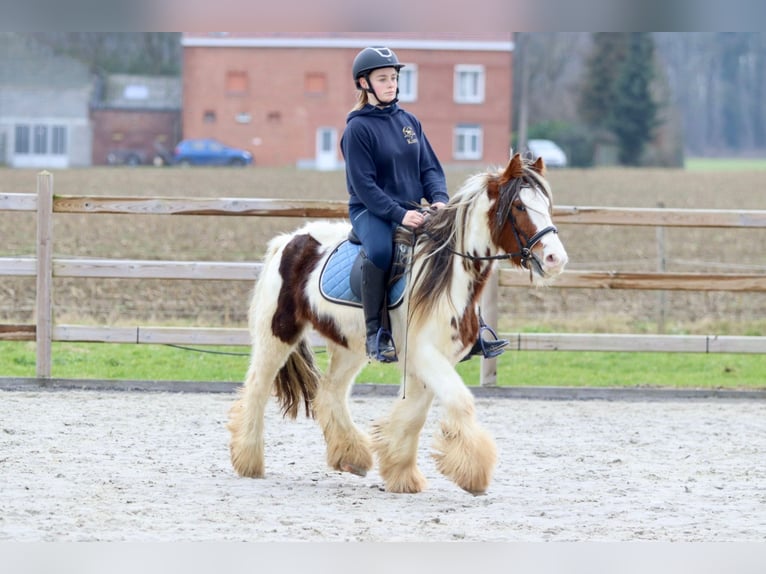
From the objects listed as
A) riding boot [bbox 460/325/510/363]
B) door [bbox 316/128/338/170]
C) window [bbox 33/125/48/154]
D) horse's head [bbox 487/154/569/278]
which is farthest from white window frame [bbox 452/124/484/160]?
horse's head [bbox 487/154/569/278]

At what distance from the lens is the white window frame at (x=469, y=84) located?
64625 mm

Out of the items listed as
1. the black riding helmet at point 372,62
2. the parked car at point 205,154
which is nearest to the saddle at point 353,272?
the black riding helmet at point 372,62

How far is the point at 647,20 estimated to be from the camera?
16.8ft

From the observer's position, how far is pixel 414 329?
627 centimetres

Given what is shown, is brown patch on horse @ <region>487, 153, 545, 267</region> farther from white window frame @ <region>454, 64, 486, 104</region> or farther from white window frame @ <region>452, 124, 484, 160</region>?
white window frame @ <region>452, 124, 484, 160</region>

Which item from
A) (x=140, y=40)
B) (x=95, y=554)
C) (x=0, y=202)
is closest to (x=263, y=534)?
(x=95, y=554)

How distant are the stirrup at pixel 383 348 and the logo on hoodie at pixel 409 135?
0.99m

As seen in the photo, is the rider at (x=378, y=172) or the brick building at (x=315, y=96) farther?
the brick building at (x=315, y=96)

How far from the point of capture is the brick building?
64000 millimetres

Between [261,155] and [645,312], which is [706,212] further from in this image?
[261,155]

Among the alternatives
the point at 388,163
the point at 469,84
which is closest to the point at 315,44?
the point at 469,84

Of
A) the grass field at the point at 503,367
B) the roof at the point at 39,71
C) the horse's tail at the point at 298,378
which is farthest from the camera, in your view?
the roof at the point at 39,71

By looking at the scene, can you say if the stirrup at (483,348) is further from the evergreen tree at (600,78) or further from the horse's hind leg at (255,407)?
the evergreen tree at (600,78)

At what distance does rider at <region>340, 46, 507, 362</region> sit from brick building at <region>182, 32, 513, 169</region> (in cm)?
5703
